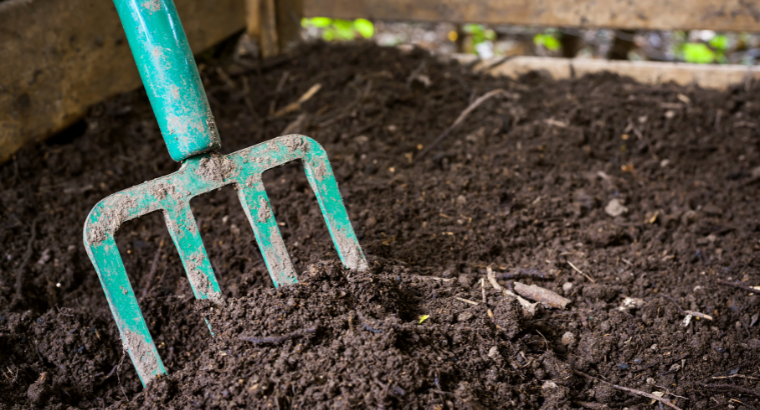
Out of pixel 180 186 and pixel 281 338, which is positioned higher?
pixel 180 186

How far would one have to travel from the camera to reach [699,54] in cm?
430

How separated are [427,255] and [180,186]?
759mm

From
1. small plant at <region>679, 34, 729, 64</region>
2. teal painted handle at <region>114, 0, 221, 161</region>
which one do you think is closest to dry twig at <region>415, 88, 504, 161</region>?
teal painted handle at <region>114, 0, 221, 161</region>

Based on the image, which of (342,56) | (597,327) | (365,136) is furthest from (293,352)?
(342,56)

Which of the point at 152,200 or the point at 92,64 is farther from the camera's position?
the point at 92,64

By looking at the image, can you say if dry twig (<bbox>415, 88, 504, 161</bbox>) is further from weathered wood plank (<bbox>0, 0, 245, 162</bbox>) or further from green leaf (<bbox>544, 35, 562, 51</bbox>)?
green leaf (<bbox>544, 35, 562, 51</bbox>)

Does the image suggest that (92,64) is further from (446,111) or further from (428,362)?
(428,362)

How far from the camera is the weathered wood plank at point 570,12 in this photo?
2.81m

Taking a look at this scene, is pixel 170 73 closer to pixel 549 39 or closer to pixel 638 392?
pixel 638 392

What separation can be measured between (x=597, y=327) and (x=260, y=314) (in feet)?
3.00

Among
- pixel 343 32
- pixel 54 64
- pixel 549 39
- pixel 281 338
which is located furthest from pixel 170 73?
pixel 343 32

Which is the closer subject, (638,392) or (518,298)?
(638,392)

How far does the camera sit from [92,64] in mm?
2305

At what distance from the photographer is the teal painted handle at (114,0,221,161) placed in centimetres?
142
